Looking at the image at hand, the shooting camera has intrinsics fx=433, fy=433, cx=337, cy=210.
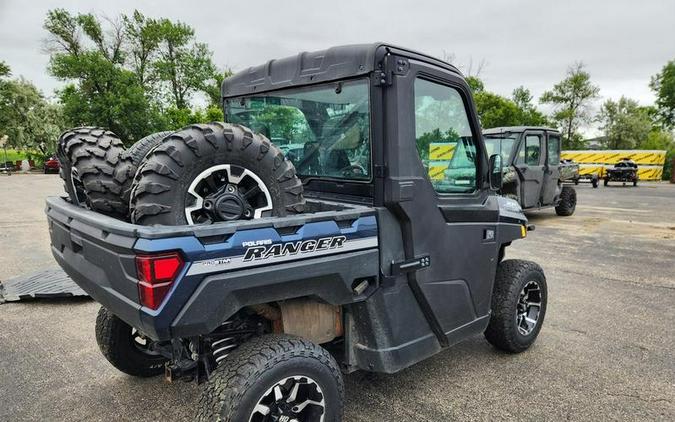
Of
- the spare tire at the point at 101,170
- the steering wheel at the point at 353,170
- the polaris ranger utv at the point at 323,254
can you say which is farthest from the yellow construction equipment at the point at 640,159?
the spare tire at the point at 101,170

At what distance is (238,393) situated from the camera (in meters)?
1.96

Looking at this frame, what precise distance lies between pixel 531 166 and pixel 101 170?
32.8 feet

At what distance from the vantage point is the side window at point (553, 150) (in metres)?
11.0

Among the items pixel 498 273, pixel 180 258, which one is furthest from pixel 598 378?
pixel 180 258

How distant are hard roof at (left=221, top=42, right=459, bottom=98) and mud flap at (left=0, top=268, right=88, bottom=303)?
3287 mm

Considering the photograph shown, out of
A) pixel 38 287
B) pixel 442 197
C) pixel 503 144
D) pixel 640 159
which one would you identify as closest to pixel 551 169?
pixel 503 144

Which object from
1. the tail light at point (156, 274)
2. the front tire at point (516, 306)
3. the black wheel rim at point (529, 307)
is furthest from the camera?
the black wheel rim at point (529, 307)

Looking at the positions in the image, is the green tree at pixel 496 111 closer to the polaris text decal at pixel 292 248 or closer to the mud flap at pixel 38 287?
the mud flap at pixel 38 287

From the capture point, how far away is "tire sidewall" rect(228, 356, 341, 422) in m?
1.97

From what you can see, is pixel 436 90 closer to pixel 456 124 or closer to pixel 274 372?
pixel 456 124

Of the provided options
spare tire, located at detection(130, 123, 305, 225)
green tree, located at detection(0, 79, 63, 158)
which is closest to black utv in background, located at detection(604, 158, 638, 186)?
spare tire, located at detection(130, 123, 305, 225)

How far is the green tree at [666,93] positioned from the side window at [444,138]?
173 feet

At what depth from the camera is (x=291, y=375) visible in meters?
2.10

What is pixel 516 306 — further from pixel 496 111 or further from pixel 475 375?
pixel 496 111
